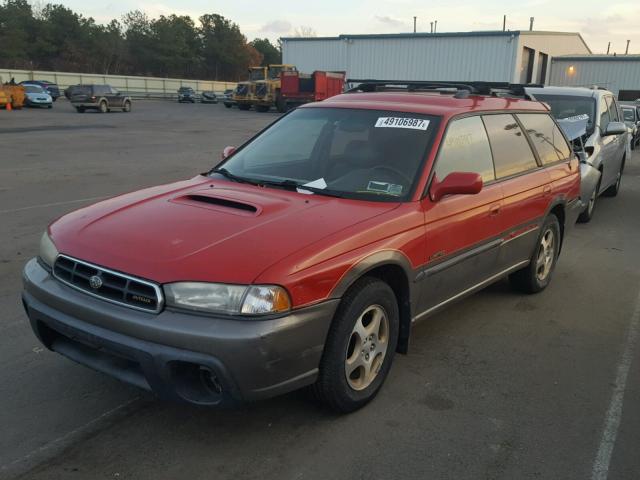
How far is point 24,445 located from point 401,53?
42.7m

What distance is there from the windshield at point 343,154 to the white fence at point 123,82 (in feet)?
197

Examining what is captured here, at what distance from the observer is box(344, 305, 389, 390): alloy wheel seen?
3.15 metres

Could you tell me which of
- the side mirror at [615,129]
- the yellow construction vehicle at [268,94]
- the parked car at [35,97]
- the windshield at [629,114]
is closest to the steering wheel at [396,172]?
the side mirror at [615,129]

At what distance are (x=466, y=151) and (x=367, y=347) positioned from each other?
64.4 inches

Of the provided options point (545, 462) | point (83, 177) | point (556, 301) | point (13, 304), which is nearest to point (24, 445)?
point (13, 304)

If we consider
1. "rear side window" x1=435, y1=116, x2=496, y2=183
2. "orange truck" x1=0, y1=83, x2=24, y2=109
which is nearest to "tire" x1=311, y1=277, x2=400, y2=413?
"rear side window" x1=435, y1=116, x2=496, y2=183

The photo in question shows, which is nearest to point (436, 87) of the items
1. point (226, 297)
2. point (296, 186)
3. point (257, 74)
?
point (296, 186)

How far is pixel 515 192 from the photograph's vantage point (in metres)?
4.48

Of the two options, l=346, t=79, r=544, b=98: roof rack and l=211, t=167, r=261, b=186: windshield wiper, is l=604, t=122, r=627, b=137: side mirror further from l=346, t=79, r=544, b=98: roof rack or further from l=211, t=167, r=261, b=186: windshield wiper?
l=211, t=167, r=261, b=186: windshield wiper

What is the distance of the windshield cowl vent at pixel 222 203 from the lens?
3260 mm

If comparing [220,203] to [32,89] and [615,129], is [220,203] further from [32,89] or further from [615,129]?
[32,89]

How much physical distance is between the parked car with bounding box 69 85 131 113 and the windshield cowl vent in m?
33.2

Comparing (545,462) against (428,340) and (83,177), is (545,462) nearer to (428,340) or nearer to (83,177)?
(428,340)

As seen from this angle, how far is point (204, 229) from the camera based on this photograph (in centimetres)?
298
